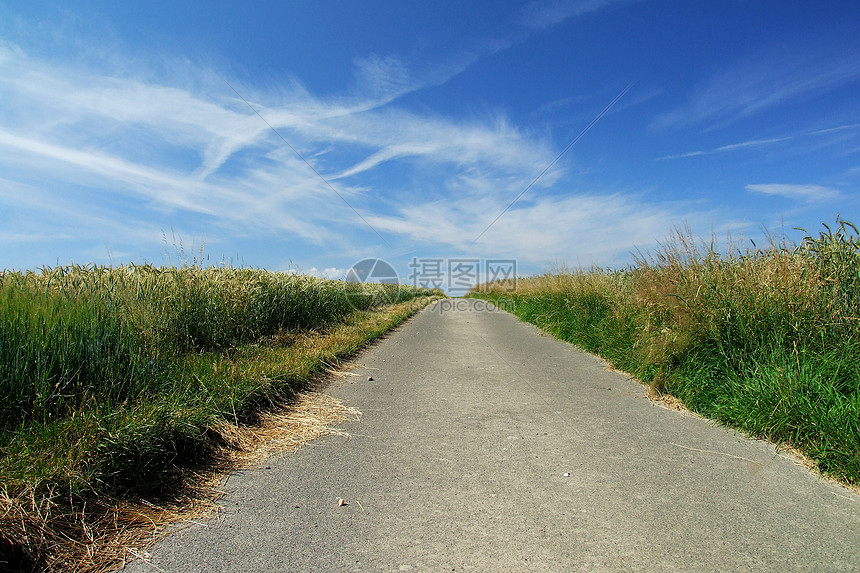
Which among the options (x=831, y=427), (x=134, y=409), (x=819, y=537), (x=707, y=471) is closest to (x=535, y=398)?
(x=707, y=471)

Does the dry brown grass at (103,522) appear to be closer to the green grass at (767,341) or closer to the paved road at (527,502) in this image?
the paved road at (527,502)

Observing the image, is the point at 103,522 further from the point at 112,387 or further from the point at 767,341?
the point at 767,341

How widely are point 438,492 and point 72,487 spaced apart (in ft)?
6.40

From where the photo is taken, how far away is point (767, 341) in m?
4.59

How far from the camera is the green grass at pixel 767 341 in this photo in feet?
11.6

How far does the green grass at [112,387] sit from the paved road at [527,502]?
578 millimetres

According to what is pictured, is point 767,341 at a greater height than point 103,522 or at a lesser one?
greater

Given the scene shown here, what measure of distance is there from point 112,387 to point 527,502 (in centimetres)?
309

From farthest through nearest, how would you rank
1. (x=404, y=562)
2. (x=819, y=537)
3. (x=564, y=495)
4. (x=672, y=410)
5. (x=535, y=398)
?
(x=535, y=398)
(x=672, y=410)
(x=564, y=495)
(x=819, y=537)
(x=404, y=562)

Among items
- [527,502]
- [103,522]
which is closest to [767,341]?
[527,502]

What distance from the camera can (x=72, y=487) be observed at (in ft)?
8.07

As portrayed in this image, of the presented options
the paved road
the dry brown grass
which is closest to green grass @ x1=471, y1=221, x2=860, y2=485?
the paved road

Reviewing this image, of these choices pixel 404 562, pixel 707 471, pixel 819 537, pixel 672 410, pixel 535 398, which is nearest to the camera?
pixel 404 562

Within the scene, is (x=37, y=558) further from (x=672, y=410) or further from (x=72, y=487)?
(x=672, y=410)
